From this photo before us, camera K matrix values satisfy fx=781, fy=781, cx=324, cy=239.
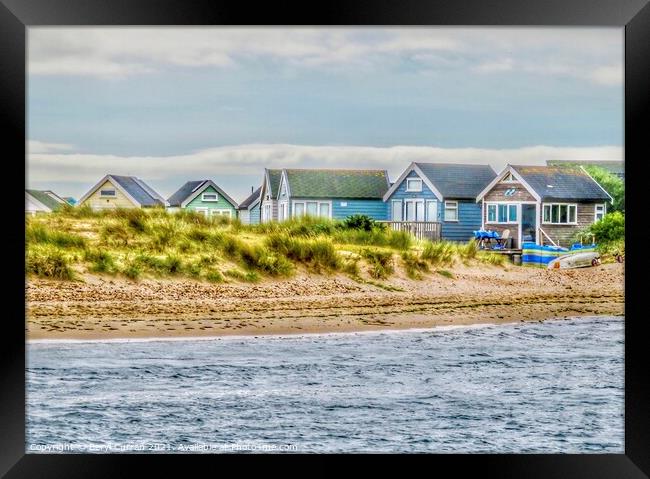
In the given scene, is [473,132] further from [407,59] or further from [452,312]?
[452,312]

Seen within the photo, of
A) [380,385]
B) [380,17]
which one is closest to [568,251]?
[380,385]

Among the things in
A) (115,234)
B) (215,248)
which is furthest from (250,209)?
(115,234)

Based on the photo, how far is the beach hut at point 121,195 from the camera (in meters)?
5.52

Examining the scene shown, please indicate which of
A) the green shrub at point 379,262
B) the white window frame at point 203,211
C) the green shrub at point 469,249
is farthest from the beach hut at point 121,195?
the green shrub at point 469,249

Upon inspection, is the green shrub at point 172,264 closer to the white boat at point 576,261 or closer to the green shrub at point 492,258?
the green shrub at point 492,258

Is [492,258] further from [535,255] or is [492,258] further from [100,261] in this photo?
[100,261]

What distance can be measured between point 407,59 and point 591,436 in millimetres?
3161

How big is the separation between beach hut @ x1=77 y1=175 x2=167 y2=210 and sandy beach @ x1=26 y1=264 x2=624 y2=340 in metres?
1.03

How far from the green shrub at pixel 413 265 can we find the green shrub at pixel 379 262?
133 mm

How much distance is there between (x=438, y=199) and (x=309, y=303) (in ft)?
6.23

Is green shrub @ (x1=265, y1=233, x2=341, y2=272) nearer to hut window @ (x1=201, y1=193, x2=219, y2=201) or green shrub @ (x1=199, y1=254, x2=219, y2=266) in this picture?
green shrub @ (x1=199, y1=254, x2=219, y2=266)

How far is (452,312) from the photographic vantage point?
7141 mm

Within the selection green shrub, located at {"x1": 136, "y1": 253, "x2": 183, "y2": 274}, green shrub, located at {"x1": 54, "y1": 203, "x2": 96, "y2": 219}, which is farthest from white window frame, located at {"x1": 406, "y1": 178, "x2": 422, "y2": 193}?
green shrub, located at {"x1": 54, "y1": 203, "x2": 96, "y2": 219}

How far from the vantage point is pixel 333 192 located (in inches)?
222
